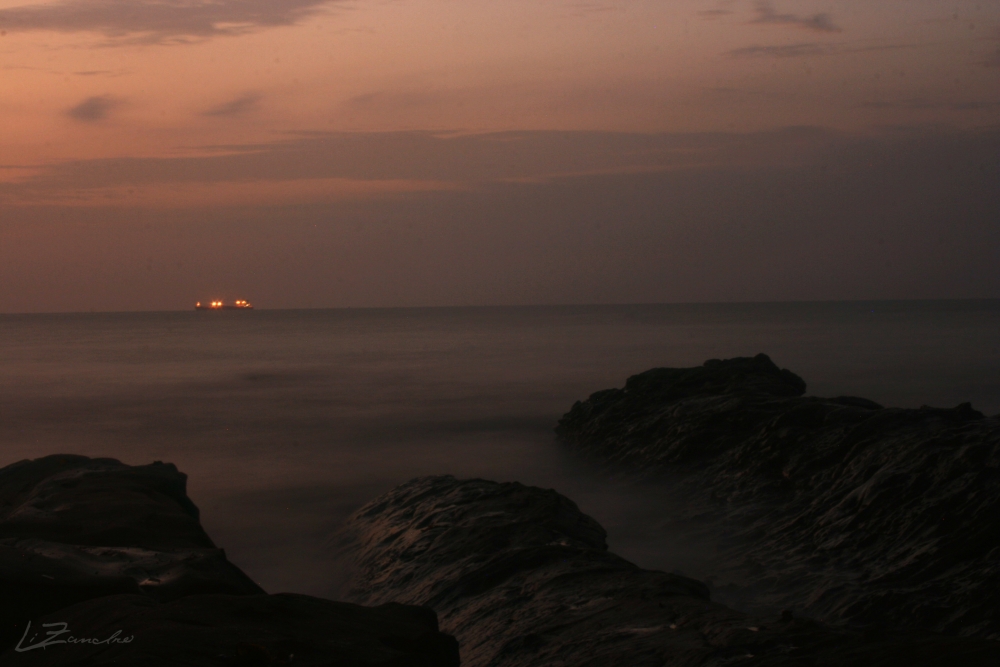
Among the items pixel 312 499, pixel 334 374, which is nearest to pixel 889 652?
pixel 312 499

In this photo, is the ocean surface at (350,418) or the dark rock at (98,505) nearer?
the dark rock at (98,505)

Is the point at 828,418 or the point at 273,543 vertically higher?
the point at 828,418

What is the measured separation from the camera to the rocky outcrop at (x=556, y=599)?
12.2 ft

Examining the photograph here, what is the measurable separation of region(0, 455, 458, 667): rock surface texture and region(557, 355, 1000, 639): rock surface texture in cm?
342

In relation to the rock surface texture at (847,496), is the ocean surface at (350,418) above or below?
below

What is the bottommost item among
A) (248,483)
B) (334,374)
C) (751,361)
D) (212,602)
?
(334,374)

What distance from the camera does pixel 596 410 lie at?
1455cm

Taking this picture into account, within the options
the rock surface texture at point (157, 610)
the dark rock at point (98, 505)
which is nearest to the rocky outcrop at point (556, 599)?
the rock surface texture at point (157, 610)

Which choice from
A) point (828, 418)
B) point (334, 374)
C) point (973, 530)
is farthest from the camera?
point (334, 374)

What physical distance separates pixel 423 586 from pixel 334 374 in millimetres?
32315

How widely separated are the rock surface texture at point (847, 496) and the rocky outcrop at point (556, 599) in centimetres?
152

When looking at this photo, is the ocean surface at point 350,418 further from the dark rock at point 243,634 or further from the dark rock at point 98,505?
the dark rock at point 243,634

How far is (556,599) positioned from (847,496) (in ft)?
11.7

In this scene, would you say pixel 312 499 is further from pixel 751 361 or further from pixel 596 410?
pixel 751 361
